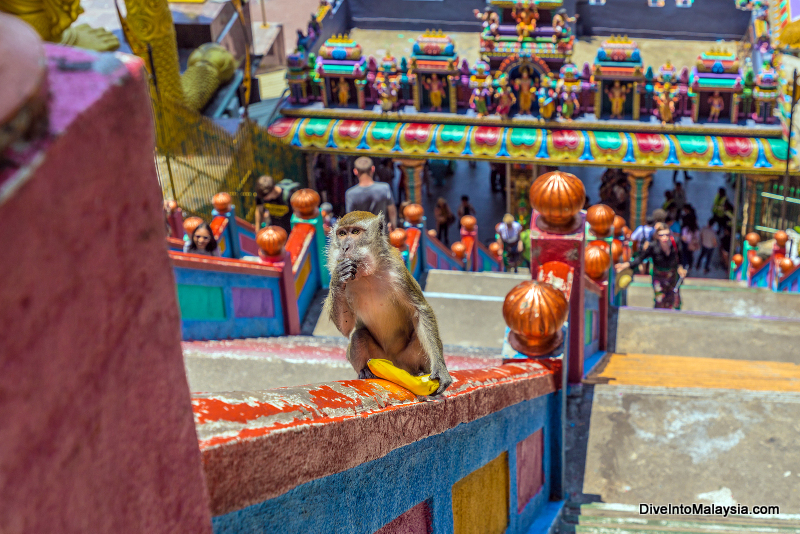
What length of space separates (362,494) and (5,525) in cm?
155

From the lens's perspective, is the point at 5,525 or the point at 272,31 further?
the point at 272,31

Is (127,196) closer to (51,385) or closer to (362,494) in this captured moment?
(51,385)

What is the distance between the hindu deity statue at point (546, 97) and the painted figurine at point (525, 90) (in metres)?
0.28

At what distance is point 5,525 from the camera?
103cm

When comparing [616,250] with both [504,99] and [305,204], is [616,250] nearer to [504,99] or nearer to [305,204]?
[305,204]

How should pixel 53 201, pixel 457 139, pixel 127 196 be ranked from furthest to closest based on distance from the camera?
1. pixel 457 139
2. pixel 127 196
3. pixel 53 201

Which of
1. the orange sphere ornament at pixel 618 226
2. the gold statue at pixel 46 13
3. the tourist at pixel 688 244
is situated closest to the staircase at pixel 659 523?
the orange sphere ornament at pixel 618 226

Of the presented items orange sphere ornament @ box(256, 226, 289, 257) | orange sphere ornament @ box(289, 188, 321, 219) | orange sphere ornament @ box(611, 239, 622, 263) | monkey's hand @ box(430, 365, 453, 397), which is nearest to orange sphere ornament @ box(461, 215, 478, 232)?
orange sphere ornament @ box(611, 239, 622, 263)

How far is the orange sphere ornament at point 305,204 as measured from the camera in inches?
Result: 360

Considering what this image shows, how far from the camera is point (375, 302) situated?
3871 millimetres

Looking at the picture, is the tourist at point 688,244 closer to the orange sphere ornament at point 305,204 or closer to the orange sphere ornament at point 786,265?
the orange sphere ornament at point 786,265

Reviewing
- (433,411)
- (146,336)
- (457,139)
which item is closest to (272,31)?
(457,139)

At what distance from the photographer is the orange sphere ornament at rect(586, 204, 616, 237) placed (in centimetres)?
884

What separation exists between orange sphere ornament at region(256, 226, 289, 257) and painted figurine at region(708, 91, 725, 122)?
9.22 m
